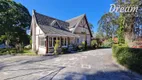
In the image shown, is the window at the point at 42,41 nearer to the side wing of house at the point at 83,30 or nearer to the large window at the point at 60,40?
the large window at the point at 60,40

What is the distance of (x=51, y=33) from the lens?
1670 centimetres

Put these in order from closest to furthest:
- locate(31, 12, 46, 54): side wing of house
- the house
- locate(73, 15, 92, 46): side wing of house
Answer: the house → locate(31, 12, 46, 54): side wing of house → locate(73, 15, 92, 46): side wing of house

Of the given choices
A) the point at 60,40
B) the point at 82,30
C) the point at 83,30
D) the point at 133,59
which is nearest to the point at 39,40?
the point at 60,40

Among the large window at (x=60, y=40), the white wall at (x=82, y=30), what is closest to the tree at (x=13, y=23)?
the large window at (x=60, y=40)

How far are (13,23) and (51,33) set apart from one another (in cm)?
1422

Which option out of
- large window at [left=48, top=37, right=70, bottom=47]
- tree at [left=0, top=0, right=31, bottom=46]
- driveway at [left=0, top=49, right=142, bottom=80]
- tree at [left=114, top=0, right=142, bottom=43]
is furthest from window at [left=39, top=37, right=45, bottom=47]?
tree at [left=114, top=0, right=142, bottom=43]

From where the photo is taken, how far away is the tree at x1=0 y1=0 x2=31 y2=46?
23.0 metres

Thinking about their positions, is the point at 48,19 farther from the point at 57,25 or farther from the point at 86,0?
the point at 86,0

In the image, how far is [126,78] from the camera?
611 centimetres

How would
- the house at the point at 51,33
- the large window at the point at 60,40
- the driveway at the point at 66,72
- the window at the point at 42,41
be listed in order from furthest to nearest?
the window at the point at 42,41 → the large window at the point at 60,40 → the house at the point at 51,33 → the driveway at the point at 66,72

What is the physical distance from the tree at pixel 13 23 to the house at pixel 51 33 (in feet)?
21.4

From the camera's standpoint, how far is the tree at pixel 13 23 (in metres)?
23.0

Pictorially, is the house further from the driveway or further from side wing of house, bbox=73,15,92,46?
the driveway

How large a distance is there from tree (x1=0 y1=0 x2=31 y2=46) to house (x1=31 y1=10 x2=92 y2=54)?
21.4ft
